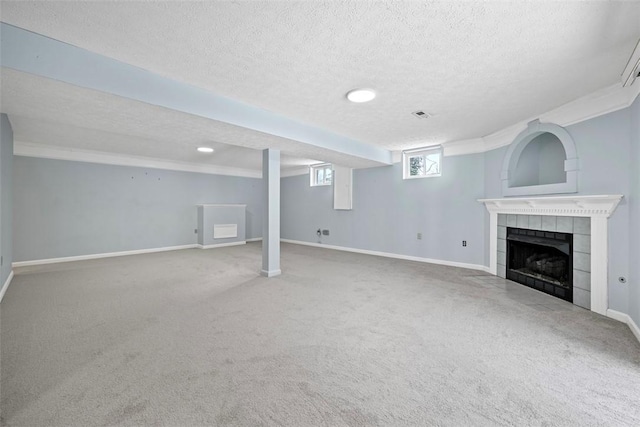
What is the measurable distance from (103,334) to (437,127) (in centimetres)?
476

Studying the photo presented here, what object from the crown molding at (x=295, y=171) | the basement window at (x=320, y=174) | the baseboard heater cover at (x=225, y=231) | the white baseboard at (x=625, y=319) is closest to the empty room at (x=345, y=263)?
the white baseboard at (x=625, y=319)

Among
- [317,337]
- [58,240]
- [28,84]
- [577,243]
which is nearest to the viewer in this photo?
[28,84]

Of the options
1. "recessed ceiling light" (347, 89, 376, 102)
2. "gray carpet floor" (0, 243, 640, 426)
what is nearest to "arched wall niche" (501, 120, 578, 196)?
"gray carpet floor" (0, 243, 640, 426)

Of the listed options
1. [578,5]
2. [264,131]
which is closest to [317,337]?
[264,131]

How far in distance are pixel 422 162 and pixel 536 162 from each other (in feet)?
6.37

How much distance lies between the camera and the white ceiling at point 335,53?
166 cm

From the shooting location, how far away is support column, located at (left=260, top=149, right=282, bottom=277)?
4270 millimetres

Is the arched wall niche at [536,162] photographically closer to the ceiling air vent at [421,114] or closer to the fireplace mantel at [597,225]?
the fireplace mantel at [597,225]

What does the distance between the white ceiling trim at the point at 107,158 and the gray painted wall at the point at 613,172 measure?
7671 mm

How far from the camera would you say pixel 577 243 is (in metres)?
3.09

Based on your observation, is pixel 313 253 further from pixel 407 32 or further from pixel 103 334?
pixel 407 32

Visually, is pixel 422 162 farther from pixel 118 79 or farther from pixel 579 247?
pixel 118 79

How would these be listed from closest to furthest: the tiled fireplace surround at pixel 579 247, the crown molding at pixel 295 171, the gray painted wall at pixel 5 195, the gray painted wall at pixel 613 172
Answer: the gray painted wall at pixel 613 172, the tiled fireplace surround at pixel 579 247, the gray painted wall at pixel 5 195, the crown molding at pixel 295 171

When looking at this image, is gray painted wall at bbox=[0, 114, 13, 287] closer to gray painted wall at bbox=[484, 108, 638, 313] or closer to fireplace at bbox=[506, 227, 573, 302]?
gray painted wall at bbox=[484, 108, 638, 313]
